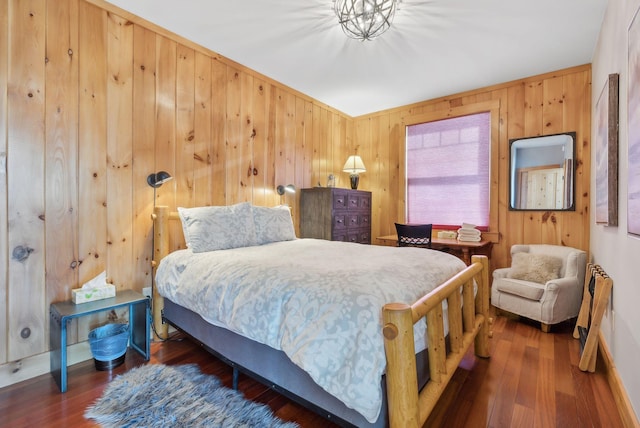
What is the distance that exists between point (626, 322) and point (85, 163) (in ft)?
11.3

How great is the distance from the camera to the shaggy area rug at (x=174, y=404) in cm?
143

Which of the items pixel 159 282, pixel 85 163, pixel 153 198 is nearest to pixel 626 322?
pixel 159 282

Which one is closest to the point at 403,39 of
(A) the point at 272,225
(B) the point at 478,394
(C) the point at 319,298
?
(A) the point at 272,225

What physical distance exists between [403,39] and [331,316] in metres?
2.41

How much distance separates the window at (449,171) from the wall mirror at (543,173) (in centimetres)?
29

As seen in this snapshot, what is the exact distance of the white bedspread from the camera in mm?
1069

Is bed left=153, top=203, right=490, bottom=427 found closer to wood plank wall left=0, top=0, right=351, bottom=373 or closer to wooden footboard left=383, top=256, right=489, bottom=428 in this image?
wooden footboard left=383, top=256, right=489, bottom=428

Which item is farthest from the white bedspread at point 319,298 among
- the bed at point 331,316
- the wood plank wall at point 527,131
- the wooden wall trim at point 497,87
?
the wooden wall trim at point 497,87

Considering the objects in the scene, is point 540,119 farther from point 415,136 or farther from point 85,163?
point 85,163

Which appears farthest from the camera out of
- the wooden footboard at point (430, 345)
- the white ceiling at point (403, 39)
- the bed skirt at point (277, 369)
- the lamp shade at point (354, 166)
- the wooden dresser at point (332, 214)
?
the lamp shade at point (354, 166)

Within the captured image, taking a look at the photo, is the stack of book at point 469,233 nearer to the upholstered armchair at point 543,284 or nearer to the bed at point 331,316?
the upholstered armchair at point 543,284

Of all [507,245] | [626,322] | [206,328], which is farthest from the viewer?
[507,245]

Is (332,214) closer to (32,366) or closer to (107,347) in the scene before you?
(107,347)

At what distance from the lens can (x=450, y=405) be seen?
5.13 ft
